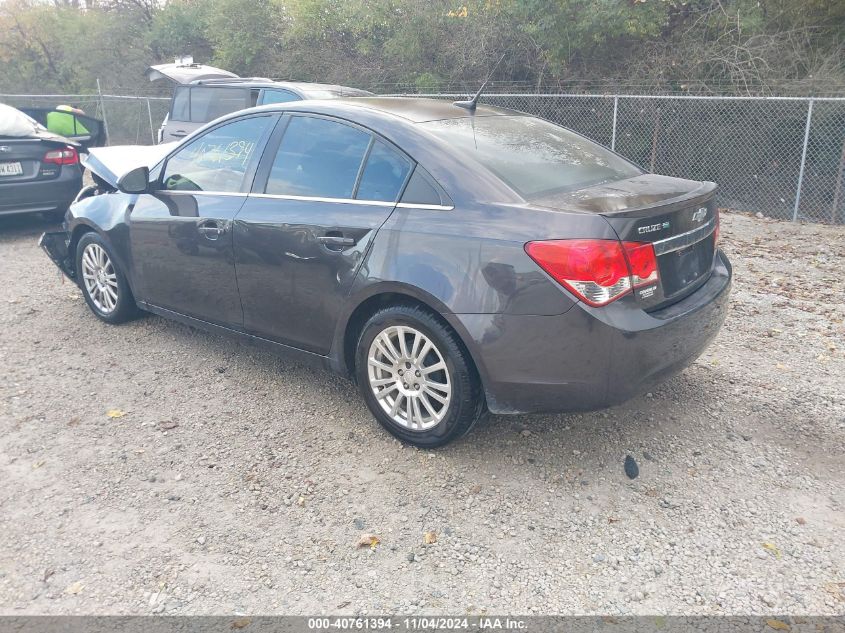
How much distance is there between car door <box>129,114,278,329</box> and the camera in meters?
4.34

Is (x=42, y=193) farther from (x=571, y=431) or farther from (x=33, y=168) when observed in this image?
(x=571, y=431)

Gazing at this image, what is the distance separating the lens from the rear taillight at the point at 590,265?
121 inches

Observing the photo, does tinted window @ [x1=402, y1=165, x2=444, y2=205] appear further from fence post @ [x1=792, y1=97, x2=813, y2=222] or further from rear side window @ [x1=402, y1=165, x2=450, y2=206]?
fence post @ [x1=792, y1=97, x2=813, y2=222]

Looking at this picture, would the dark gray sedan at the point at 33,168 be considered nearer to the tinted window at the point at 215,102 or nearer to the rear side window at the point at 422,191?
the tinted window at the point at 215,102

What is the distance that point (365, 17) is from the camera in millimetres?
15547

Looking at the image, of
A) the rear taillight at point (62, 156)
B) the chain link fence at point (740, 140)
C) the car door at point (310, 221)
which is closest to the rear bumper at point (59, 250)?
the car door at point (310, 221)

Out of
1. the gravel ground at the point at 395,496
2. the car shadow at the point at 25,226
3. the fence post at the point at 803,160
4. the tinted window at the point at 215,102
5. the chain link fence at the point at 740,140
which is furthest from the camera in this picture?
the chain link fence at the point at 740,140

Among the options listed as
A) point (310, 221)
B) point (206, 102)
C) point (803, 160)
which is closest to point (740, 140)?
point (803, 160)

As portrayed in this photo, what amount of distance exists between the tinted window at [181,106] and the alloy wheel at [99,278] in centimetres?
591

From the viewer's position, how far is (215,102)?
10281 mm

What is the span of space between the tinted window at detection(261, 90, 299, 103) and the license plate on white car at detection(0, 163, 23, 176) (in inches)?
116

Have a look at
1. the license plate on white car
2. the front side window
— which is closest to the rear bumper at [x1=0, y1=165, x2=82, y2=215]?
the license plate on white car

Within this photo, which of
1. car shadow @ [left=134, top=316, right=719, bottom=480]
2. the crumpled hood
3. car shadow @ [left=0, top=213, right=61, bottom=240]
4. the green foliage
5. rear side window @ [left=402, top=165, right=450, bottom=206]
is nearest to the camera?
rear side window @ [left=402, top=165, right=450, bottom=206]

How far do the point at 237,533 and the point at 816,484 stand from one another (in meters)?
2.68
